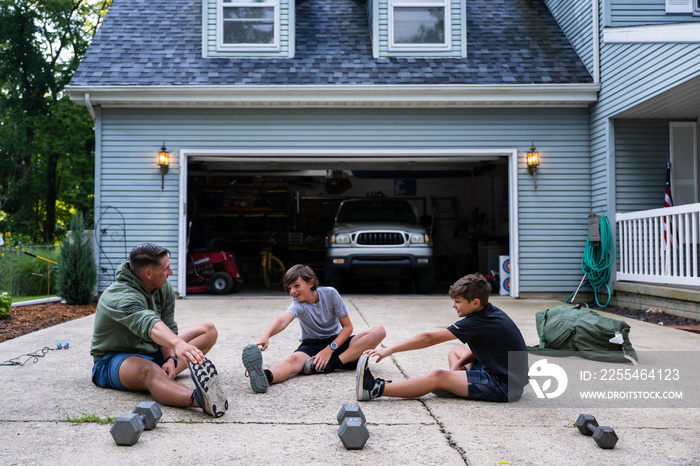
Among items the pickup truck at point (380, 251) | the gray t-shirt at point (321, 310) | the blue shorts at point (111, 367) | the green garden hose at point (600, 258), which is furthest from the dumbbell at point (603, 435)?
the pickup truck at point (380, 251)

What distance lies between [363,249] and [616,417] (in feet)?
22.8

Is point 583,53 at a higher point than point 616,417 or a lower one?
higher

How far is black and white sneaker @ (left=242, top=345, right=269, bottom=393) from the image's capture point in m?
3.62

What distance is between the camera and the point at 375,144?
1009 centimetres

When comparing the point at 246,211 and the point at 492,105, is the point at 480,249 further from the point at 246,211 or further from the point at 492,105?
the point at 246,211

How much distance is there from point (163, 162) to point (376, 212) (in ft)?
13.6

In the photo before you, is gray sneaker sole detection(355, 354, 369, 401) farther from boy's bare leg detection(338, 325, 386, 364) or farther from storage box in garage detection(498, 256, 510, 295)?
storage box in garage detection(498, 256, 510, 295)

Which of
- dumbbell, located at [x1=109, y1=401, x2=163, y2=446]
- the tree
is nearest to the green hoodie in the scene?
dumbbell, located at [x1=109, y1=401, x2=163, y2=446]

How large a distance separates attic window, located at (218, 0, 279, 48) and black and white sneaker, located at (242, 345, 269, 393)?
807 centimetres

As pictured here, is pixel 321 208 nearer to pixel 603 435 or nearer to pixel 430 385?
pixel 430 385

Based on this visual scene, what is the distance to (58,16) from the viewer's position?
74.7 ft

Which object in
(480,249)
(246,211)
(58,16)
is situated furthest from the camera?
(58,16)

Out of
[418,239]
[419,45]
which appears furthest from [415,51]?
[418,239]

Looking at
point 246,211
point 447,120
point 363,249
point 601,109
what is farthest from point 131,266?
point 246,211
